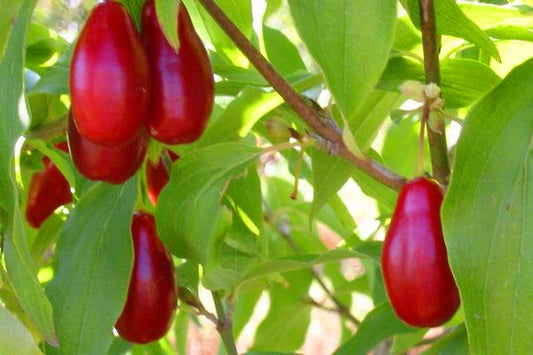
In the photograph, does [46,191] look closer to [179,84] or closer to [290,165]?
[290,165]

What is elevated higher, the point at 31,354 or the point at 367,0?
the point at 367,0

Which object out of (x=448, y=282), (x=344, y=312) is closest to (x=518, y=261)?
(x=448, y=282)

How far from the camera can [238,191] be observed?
1078 millimetres

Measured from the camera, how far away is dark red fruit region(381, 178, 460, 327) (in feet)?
2.45

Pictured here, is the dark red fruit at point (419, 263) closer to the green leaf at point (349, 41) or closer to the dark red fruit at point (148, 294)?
the green leaf at point (349, 41)

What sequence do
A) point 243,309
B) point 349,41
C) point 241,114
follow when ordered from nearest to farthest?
point 349,41 → point 241,114 → point 243,309

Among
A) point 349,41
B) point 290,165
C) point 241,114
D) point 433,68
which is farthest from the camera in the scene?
point 290,165

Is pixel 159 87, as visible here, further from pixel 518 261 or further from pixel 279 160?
pixel 279 160

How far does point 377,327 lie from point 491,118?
0.39 meters

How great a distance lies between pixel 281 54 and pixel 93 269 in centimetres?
38

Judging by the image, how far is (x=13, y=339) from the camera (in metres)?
0.83

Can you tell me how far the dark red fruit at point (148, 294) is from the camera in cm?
93

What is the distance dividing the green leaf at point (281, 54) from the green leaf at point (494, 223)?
0.46 meters

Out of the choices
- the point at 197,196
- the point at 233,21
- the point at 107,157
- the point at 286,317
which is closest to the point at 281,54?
the point at 233,21
